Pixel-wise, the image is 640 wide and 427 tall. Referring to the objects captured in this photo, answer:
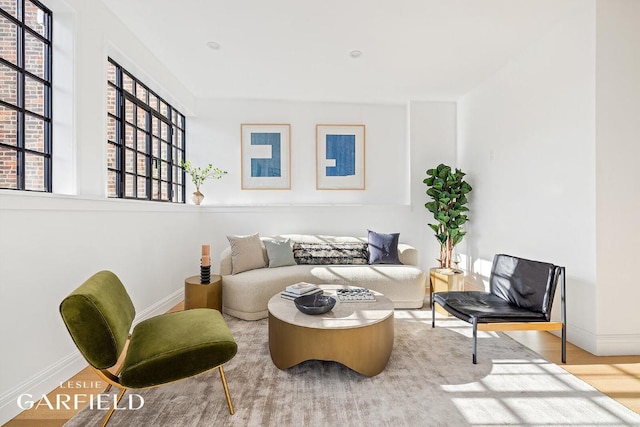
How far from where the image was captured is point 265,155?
17.1ft

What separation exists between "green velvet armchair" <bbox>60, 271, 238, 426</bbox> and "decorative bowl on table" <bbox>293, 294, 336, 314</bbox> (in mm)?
649

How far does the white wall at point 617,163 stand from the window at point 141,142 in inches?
171

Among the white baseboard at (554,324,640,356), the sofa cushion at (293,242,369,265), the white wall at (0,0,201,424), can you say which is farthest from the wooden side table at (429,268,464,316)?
the white wall at (0,0,201,424)

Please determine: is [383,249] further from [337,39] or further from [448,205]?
[337,39]

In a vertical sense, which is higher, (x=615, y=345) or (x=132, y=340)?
(x=132, y=340)

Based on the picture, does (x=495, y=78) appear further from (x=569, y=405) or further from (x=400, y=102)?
(x=569, y=405)

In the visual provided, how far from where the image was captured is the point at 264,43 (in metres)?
3.39

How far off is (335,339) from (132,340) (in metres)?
1.29

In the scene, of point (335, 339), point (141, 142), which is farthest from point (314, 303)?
point (141, 142)

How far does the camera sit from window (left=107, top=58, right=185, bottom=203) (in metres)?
3.32

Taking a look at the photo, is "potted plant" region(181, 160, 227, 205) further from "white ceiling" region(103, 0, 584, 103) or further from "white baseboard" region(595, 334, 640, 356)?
"white baseboard" region(595, 334, 640, 356)

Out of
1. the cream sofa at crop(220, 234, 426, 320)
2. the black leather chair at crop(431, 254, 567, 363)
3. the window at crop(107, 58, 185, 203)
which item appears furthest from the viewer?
the cream sofa at crop(220, 234, 426, 320)

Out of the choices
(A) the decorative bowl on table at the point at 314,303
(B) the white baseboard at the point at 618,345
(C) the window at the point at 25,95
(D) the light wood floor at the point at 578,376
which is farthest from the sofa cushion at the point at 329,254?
(C) the window at the point at 25,95

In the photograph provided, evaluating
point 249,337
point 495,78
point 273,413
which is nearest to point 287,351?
point 273,413
